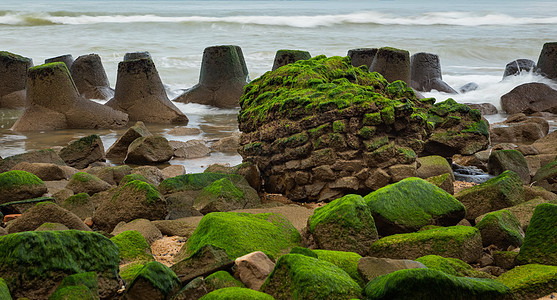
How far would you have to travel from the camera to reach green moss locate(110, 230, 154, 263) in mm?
3393

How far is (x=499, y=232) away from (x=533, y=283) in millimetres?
721

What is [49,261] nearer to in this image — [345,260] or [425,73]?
[345,260]

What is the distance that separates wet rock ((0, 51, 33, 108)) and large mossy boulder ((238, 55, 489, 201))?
7.97m

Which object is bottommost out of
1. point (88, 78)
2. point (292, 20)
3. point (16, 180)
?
point (292, 20)

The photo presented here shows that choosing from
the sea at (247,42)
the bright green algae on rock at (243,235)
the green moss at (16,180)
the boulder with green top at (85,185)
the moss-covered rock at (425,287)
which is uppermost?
the moss-covered rock at (425,287)

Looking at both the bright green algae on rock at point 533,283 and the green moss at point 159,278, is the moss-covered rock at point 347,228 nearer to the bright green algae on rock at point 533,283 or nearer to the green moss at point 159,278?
the bright green algae on rock at point 533,283

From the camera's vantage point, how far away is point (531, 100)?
39.0 feet

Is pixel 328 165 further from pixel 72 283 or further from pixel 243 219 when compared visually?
pixel 72 283

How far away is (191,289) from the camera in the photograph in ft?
8.95

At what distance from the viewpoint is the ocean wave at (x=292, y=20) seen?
39.9 m

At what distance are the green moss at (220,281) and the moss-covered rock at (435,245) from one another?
900 mm

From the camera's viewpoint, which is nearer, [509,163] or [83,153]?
[509,163]

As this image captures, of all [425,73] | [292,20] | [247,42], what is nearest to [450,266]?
[425,73]

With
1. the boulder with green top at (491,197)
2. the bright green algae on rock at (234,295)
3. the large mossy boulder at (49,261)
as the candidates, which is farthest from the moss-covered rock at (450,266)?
the large mossy boulder at (49,261)
